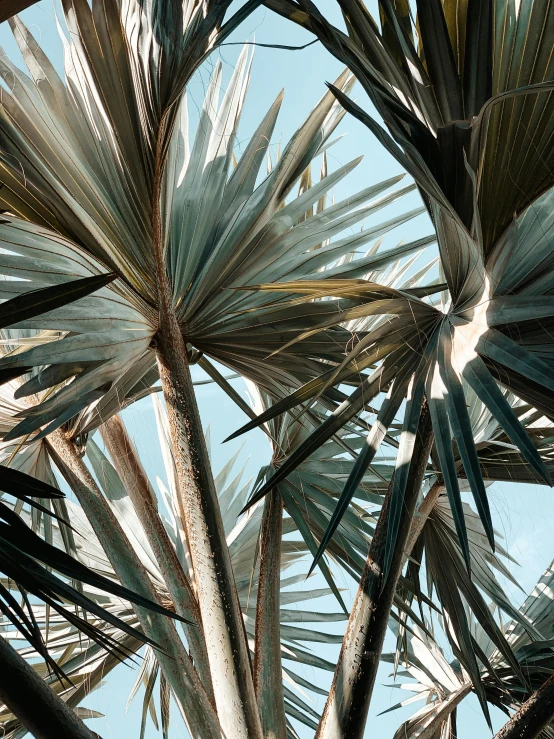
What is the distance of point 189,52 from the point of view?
173cm

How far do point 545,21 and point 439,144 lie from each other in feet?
1.11

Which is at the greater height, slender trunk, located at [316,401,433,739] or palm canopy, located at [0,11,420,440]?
palm canopy, located at [0,11,420,440]

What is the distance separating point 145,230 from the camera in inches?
77.0

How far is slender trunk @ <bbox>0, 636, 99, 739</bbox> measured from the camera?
4.35 ft

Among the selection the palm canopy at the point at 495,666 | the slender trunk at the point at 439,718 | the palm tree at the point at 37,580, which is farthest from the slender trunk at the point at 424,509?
the palm tree at the point at 37,580

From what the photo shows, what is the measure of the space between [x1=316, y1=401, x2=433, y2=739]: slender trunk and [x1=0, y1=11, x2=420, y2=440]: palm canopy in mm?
486

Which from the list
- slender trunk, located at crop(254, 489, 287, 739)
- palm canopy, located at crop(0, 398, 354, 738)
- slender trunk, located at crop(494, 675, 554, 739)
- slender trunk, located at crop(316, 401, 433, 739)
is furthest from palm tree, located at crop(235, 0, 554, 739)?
palm canopy, located at crop(0, 398, 354, 738)

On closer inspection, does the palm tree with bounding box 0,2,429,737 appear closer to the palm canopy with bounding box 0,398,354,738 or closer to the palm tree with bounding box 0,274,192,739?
the palm tree with bounding box 0,274,192,739

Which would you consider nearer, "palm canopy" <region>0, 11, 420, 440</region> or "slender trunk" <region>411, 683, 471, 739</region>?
"palm canopy" <region>0, 11, 420, 440</region>

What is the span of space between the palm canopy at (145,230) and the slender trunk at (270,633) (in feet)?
1.43

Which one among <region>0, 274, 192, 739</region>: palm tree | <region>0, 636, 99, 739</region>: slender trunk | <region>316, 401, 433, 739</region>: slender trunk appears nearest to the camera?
<region>0, 274, 192, 739</region>: palm tree

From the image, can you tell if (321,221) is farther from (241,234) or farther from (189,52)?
(189,52)

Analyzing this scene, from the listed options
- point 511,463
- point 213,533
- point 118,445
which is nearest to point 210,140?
point 118,445

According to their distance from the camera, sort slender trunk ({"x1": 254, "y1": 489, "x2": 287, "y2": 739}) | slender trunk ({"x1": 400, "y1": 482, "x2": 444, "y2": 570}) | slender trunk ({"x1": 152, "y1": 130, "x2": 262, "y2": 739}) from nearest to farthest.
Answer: slender trunk ({"x1": 152, "y1": 130, "x2": 262, "y2": 739}), slender trunk ({"x1": 254, "y1": 489, "x2": 287, "y2": 739}), slender trunk ({"x1": 400, "y1": 482, "x2": 444, "y2": 570})
